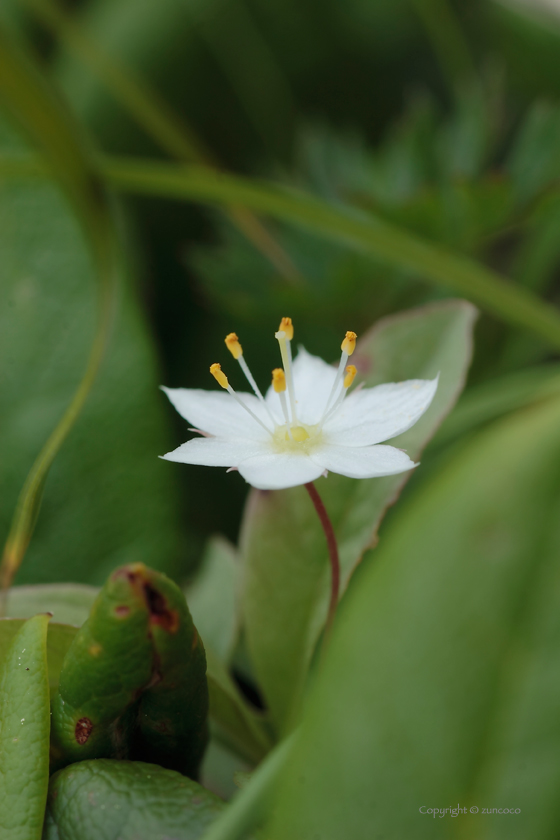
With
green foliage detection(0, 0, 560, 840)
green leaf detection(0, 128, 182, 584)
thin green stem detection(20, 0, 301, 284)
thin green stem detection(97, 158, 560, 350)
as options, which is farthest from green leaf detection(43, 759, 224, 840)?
thin green stem detection(20, 0, 301, 284)

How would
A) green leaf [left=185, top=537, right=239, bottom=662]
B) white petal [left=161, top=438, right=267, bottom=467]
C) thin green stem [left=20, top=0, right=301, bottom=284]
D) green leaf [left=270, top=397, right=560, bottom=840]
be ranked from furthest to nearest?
thin green stem [left=20, top=0, right=301, bottom=284], green leaf [left=185, top=537, right=239, bottom=662], white petal [left=161, top=438, right=267, bottom=467], green leaf [left=270, top=397, right=560, bottom=840]

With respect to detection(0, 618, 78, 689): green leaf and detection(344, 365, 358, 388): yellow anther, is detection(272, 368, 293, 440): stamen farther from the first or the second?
detection(0, 618, 78, 689): green leaf

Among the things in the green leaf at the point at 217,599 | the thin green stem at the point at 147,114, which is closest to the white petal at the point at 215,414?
the green leaf at the point at 217,599

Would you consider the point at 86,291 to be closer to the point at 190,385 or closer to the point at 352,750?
the point at 190,385

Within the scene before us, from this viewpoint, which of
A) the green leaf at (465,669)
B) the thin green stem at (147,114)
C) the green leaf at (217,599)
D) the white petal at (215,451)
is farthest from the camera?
the thin green stem at (147,114)

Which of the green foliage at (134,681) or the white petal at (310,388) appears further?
the white petal at (310,388)

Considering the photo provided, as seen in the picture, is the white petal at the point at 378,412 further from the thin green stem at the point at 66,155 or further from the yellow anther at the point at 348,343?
the thin green stem at the point at 66,155

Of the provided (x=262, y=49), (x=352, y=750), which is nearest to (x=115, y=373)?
(x=352, y=750)

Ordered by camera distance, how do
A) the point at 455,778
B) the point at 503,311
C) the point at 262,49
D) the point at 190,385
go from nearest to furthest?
the point at 455,778
the point at 503,311
the point at 190,385
the point at 262,49
